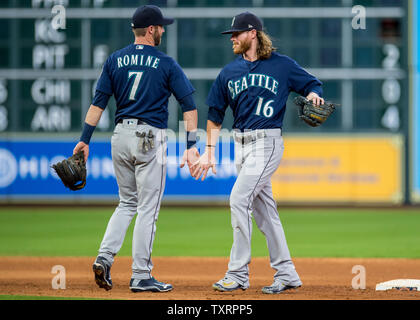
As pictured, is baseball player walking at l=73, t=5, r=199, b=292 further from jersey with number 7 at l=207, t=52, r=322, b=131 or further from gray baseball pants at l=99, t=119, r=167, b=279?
jersey with number 7 at l=207, t=52, r=322, b=131

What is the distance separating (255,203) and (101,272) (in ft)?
3.56

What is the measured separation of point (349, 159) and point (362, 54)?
1934 mm

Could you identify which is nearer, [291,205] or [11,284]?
[11,284]

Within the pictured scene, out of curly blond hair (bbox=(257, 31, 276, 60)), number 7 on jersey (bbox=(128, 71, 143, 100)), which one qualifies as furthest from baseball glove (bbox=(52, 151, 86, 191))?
curly blond hair (bbox=(257, 31, 276, 60))

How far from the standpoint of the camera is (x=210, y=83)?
47.0 ft

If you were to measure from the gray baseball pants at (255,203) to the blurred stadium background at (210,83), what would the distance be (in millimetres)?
9107

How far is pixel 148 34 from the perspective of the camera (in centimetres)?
528

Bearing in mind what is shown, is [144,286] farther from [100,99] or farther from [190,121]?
[100,99]

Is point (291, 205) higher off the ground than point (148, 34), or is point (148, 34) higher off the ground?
point (148, 34)

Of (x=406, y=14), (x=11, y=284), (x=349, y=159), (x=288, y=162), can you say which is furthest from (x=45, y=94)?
(x=11, y=284)

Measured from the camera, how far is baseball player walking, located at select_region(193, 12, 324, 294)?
511cm

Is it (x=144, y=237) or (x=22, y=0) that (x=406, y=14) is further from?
(x=144, y=237)

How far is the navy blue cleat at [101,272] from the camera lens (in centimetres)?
505

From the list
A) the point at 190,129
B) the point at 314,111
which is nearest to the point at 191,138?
the point at 190,129
